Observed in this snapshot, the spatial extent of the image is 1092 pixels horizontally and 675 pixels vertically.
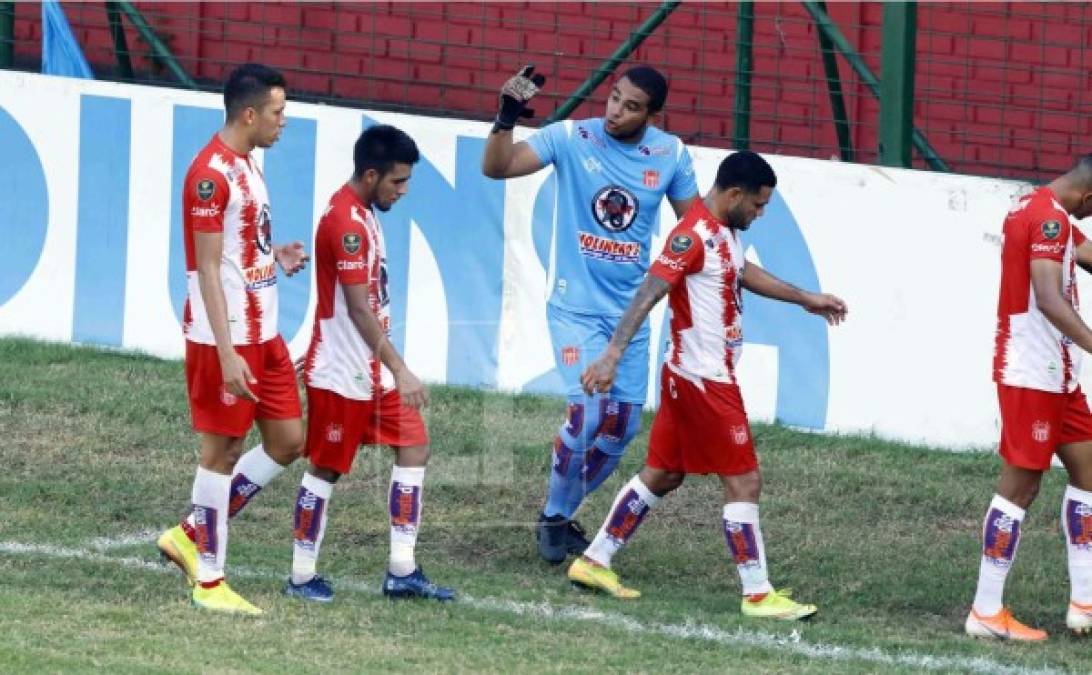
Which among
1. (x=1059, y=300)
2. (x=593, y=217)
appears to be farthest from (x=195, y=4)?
(x=1059, y=300)

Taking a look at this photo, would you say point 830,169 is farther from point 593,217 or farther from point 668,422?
point 668,422

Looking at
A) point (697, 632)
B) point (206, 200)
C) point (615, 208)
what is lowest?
point (697, 632)

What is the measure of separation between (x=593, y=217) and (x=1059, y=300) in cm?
199

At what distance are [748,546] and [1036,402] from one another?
1.14m

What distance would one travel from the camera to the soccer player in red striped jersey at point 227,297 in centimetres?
707

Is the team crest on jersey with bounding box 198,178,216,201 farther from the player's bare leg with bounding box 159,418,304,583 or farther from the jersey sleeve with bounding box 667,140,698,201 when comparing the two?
the jersey sleeve with bounding box 667,140,698,201

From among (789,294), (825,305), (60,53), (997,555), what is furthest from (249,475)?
(60,53)

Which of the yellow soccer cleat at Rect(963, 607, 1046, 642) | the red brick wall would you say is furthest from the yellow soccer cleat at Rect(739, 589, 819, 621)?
the red brick wall

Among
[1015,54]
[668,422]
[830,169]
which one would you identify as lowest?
[668,422]

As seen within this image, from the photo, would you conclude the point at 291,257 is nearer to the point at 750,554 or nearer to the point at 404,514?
the point at 404,514

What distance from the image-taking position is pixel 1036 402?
745 centimetres

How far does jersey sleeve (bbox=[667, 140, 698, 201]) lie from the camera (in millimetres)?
8539

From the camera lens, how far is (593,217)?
8445 mm

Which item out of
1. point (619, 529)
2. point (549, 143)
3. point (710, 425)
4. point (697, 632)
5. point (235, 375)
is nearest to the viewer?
point (235, 375)
